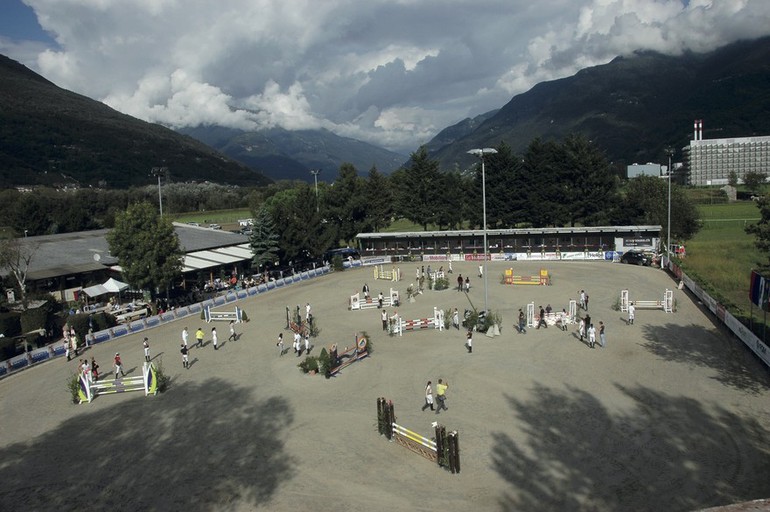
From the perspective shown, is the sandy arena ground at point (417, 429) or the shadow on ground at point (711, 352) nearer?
the sandy arena ground at point (417, 429)

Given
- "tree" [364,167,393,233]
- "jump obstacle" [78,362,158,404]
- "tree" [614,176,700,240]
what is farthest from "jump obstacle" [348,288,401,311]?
"tree" [614,176,700,240]

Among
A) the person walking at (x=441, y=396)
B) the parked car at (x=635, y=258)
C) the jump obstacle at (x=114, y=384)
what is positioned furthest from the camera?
the parked car at (x=635, y=258)

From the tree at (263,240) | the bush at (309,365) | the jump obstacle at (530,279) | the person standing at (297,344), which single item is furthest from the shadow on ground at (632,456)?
the tree at (263,240)

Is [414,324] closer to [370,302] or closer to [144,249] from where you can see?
[370,302]

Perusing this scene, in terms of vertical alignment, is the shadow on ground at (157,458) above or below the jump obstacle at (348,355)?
below

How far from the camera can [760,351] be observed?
65.6ft

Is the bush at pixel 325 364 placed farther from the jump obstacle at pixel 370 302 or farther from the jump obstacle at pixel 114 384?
the jump obstacle at pixel 370 302

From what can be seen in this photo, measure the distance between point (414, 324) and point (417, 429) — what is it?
11.5m

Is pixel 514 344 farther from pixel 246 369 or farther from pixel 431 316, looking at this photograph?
pixel 246 369

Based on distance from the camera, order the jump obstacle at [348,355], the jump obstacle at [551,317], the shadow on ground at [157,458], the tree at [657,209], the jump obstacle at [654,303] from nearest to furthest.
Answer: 1. the shadow on ground at [157,458]
2. the jump obstacle at [348,355]
3. the jump obstacle at [551,317]
4. the jump obstacle at [654,303]
5. the tree at [657,209]

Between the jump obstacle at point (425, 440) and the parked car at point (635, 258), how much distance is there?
36275 mm

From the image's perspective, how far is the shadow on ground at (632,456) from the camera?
12.0 meters

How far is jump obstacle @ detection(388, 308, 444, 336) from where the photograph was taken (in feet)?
87.3

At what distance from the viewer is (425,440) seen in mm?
14008
